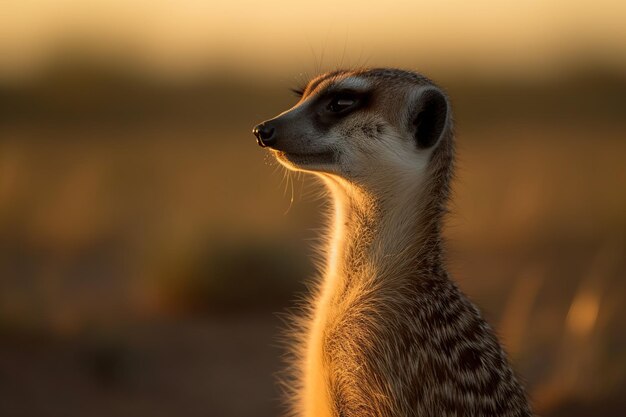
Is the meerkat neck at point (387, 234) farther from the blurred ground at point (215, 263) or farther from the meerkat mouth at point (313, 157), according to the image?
the blurred ground at point (215, 263)

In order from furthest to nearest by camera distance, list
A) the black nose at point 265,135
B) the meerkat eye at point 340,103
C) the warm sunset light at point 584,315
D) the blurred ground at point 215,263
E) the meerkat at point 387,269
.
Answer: the blurred ground at point 215,263 → the warm sunset light at point 584,315 → the meerkat eye at point 340,103 → the black nose at point 265,135 → the meerkat at point 387,269

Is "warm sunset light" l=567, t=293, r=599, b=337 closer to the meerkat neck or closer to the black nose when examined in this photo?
the meerkat neck

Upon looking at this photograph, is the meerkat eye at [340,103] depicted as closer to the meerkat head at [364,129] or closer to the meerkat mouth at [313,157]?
the meerkat head at [364,129]

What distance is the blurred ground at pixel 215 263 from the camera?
4.41 m

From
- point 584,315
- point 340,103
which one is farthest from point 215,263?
point 340,103

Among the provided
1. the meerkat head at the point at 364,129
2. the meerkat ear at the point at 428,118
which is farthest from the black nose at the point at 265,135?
the meerkat ear at the point at 428,118

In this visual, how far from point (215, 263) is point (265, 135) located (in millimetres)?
3007

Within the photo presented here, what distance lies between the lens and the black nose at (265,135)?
3017mm

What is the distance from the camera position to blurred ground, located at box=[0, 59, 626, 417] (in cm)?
441

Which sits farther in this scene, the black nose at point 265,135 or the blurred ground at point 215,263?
the blurred ground at point 215,263

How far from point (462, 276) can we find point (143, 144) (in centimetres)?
655

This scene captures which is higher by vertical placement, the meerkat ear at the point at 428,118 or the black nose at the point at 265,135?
the meerkat ear at the point at 428,118

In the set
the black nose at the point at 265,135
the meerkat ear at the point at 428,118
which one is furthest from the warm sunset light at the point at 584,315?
the black nose at the point at 265,135

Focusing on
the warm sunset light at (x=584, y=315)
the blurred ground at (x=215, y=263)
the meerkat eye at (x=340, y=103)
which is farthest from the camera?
the blurred ground at (x=215, y=263)
